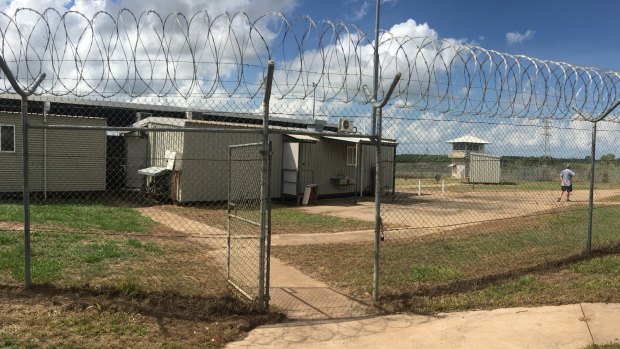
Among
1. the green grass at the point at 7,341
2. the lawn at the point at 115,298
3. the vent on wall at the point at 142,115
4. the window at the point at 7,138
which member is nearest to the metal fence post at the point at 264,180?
the lawn at the point at 115,298

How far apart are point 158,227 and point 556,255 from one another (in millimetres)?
8187

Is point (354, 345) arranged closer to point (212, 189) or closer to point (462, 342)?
point (462, 342)

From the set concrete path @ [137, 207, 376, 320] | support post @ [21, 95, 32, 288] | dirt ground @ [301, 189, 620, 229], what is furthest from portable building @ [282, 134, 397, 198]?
support post @ [21, 95, 32, 288]

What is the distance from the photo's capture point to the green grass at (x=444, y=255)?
22.6 feet

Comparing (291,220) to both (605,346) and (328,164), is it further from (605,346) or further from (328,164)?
(605,346)

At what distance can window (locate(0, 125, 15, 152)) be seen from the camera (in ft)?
53.5

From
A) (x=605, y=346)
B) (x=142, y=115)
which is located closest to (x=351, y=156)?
(x=142, y=115)

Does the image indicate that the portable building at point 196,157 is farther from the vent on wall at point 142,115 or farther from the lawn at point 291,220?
the vent on wall at point 142,115

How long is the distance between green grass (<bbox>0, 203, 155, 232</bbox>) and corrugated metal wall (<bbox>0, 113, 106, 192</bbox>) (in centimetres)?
359

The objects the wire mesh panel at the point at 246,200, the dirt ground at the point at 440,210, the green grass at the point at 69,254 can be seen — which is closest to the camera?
the wire mesh panel at the point at 246,200

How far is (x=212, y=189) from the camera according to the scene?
17.6 metres

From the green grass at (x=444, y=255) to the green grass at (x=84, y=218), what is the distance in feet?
12.6

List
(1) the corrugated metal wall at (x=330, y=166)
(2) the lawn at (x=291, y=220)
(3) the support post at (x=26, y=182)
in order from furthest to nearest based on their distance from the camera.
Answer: (1) the corrugated metal wall at (x=330, y=166) → (2) the lawn at (x=291, y=220) → (3) the support post at (x=26, y=182)

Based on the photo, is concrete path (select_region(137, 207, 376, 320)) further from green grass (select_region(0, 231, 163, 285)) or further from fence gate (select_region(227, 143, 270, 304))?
green grass (select_region(0, 231, 163, 285))
